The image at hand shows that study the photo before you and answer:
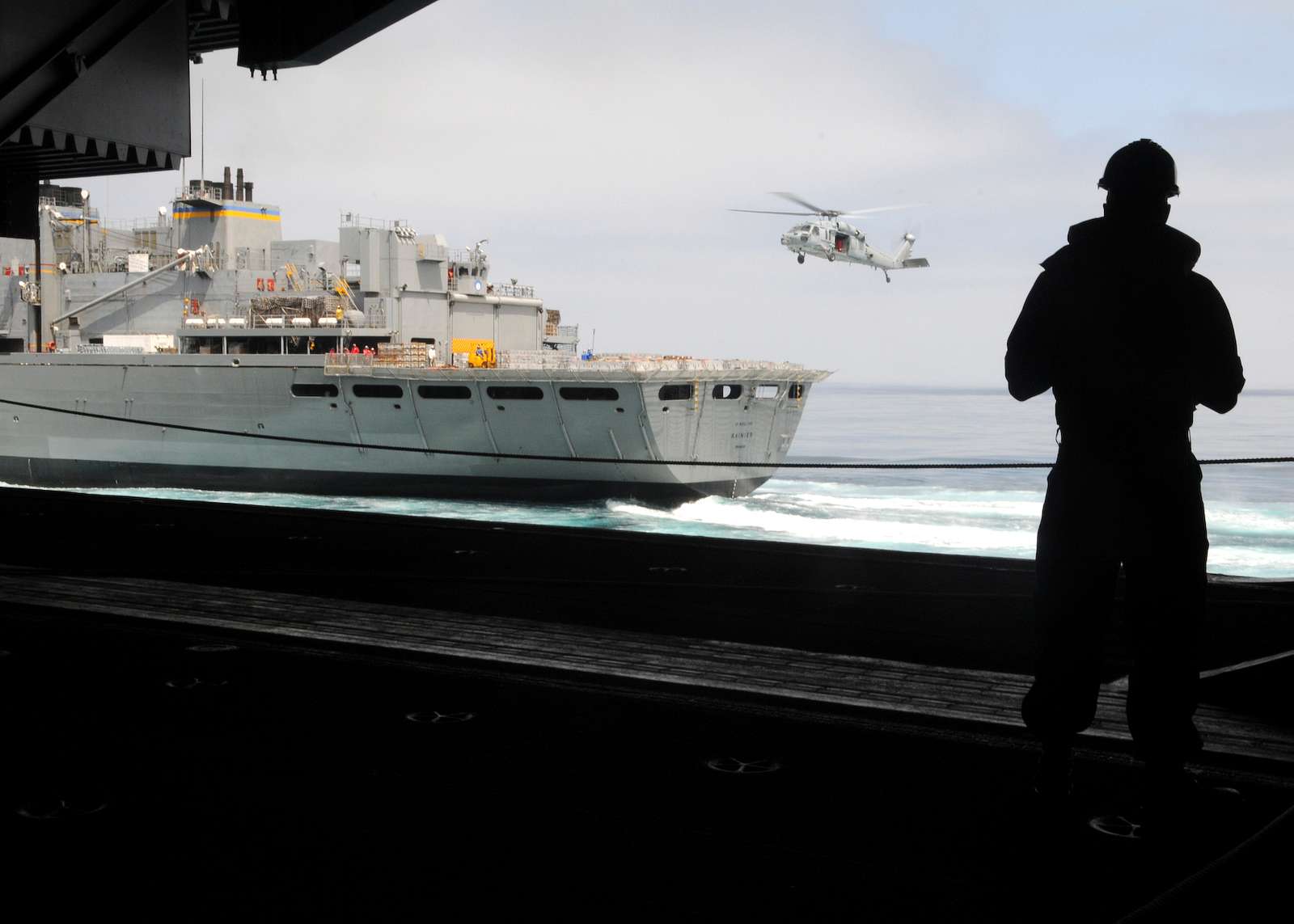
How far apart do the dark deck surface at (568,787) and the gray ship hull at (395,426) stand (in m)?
19.3

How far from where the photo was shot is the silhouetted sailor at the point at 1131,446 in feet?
7.91

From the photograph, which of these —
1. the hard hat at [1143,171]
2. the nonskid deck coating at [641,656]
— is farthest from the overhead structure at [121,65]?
the hard hat at [1143,171]

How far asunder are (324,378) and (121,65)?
742 inches

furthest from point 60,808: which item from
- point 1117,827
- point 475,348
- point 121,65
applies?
point 475,348

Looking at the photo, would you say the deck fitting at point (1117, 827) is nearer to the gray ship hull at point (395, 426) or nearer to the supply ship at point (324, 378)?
the supply ship at point (324, 378)

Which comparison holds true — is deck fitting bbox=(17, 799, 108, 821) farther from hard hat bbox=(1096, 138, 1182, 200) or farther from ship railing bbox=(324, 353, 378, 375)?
ship railing bbox=(324, 353, 378, 375)

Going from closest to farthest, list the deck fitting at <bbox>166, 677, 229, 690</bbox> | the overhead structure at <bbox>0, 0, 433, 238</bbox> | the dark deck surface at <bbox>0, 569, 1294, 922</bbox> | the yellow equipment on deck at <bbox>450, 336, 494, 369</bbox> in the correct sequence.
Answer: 1. the dark deck surface at <bbox>0, 569, 1294, 922</bbox>
2. the deck fitting at <bbox>166, 677, 229, 690</bbox>
3. the overhead structure at <bbox>0, 0, 433, 238</bbox>
4. the yellow equipment on deck at <bbox>450, 336, 494, 369</bbox>

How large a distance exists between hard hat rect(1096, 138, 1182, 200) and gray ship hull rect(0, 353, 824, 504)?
20.6m

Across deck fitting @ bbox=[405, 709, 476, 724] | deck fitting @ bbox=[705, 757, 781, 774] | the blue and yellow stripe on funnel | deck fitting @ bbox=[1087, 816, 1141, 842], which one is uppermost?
the blue and yellow stripe on funnel

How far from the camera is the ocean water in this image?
24688 millimetres

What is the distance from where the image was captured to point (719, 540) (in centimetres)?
737

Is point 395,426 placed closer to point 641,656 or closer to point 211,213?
point 211,213

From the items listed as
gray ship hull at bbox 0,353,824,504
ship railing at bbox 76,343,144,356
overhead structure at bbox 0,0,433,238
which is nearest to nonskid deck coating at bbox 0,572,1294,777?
overhead structure at bbox 0,0,433,238

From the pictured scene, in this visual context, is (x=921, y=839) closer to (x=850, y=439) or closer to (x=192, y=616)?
(x=192, y=616)
